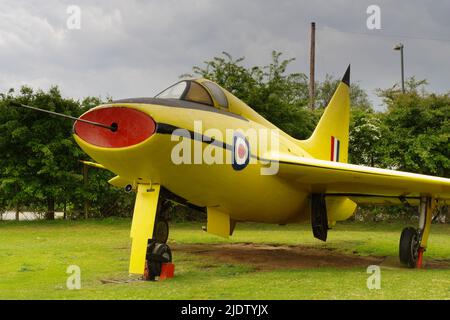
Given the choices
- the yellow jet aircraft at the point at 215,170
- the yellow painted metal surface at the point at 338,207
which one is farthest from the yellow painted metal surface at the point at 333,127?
the yellow jet aircraft at the point at 215,170

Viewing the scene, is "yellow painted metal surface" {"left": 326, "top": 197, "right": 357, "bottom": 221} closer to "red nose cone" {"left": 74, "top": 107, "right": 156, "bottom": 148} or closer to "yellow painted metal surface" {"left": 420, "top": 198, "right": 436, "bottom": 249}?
"yellow painted metal surface" {"left": 420, "top": 198, "right": 436, "bottom": 249}

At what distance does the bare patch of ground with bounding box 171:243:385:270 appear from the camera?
10.4 metres

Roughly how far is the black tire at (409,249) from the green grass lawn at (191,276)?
609 millimetres

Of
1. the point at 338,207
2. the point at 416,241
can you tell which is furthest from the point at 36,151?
the point at 416,241

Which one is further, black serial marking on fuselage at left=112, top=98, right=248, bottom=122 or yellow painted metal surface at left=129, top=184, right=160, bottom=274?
yellow painted metal surface at left=129, top=184, right=160, bottom=274

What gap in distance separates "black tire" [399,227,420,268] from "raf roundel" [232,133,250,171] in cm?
416

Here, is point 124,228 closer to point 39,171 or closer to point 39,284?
point 39,171

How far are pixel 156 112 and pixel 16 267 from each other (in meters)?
4.46

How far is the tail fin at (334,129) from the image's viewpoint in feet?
44.7

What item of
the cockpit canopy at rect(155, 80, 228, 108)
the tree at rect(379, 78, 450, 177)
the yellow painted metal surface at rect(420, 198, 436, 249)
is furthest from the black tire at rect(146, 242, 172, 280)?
the tree at rect(379, 78, 450, 177)

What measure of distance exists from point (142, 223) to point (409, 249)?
5.90 metres

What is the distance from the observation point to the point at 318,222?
10.6 metres

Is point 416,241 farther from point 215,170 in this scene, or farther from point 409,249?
point 215,170
